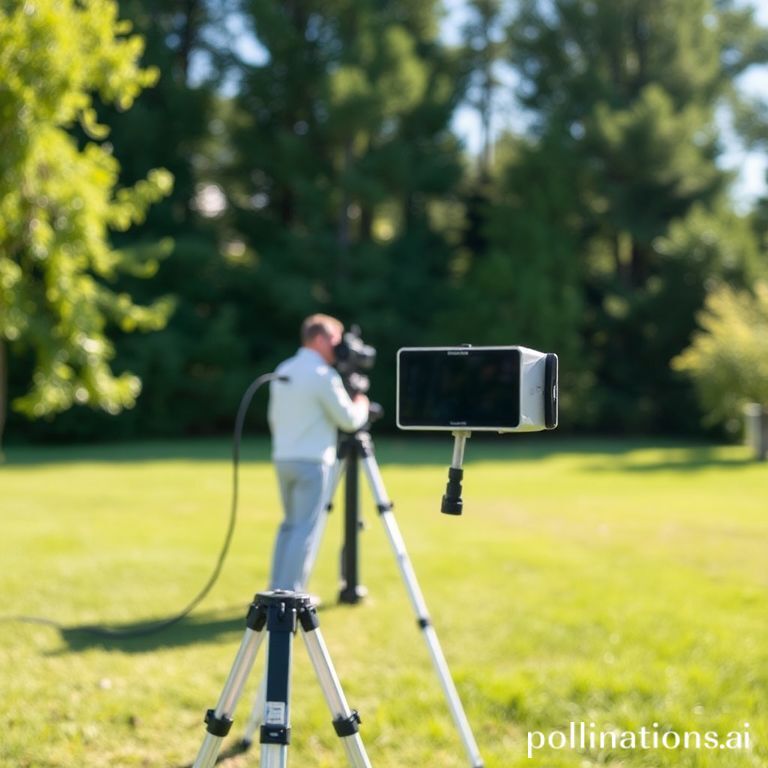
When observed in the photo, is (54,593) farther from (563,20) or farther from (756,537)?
(563,20)

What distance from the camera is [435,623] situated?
272 inches

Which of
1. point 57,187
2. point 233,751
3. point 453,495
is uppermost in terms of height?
point 57,187

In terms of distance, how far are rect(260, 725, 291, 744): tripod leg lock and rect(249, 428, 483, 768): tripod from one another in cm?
168

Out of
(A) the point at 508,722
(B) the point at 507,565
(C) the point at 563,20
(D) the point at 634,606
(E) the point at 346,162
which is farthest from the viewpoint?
(C) the point at 563,20

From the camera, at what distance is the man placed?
6422 mm

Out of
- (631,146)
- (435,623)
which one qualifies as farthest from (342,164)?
(435,623)

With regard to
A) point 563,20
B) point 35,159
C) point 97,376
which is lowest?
point 97,376

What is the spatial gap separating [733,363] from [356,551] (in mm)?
17241

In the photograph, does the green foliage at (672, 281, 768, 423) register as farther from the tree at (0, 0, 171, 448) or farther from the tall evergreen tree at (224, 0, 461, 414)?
the tree at (0, 0, 171, 448)

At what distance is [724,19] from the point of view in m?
35.5

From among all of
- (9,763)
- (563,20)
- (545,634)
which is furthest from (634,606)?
(563,20)

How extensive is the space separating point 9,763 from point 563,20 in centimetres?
3336

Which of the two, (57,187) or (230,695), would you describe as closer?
(230,695)

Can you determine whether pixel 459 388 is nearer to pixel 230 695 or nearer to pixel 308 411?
pixel 230 695
